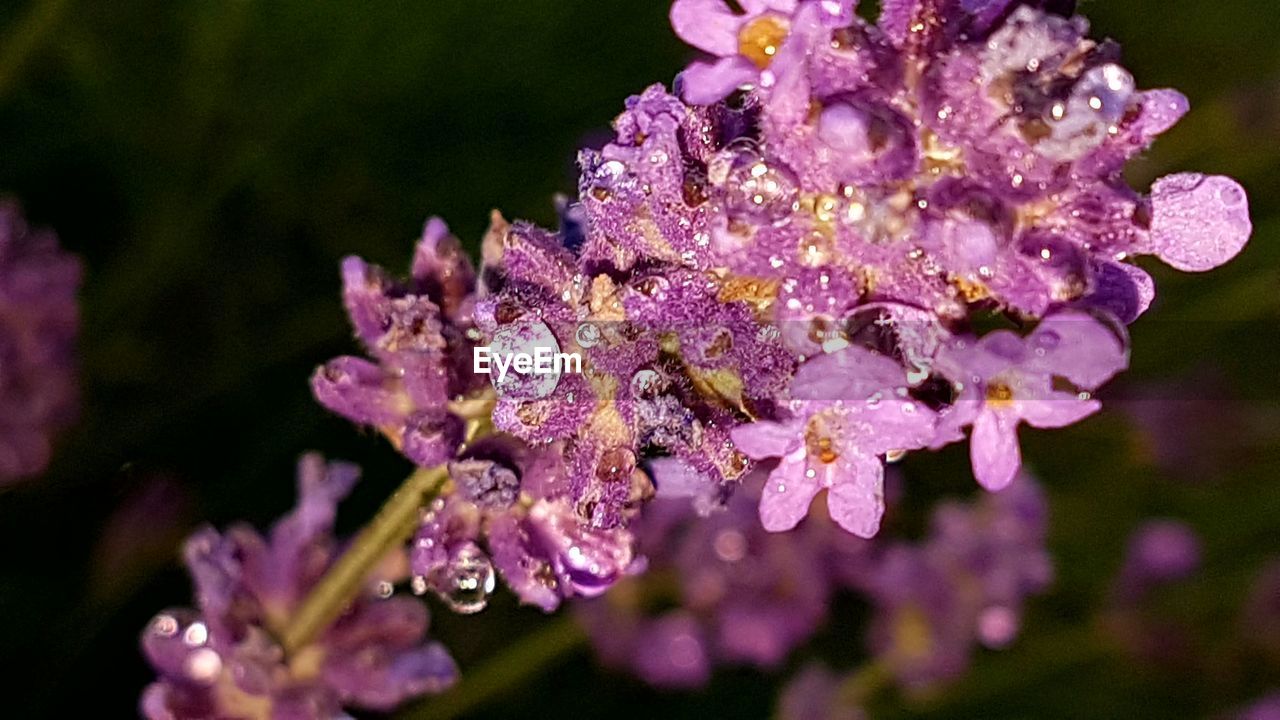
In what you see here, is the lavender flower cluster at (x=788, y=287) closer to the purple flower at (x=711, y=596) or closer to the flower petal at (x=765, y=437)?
the flower petal at (x=765, y=437)

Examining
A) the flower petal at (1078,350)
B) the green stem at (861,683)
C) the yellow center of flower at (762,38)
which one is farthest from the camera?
the green stem at (861,683)

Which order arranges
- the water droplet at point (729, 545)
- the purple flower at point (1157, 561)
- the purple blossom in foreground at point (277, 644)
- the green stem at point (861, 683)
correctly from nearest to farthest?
the purple blossom in foreground at point (277, 644), the water droplet at point (729, 545), the green stem at point (861, 683), the purple flower at point (1157, 561)

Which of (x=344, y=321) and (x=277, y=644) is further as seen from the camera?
(x=344, y=321)

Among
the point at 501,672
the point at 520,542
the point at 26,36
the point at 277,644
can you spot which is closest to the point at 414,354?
the point at 520,542

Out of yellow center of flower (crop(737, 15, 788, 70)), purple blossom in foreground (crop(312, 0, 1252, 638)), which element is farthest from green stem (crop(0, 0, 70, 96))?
yellow center of flower (crop(737, 15, 788, 70))

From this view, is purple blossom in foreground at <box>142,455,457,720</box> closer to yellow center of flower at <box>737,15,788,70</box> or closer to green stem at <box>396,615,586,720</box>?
green stem at <box>396,615,586,720</box>

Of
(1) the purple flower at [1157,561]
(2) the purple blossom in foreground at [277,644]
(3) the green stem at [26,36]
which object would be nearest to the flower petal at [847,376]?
(2) the purple blossom in foreground at [277,644]

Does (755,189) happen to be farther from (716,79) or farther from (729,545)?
(729,545)
